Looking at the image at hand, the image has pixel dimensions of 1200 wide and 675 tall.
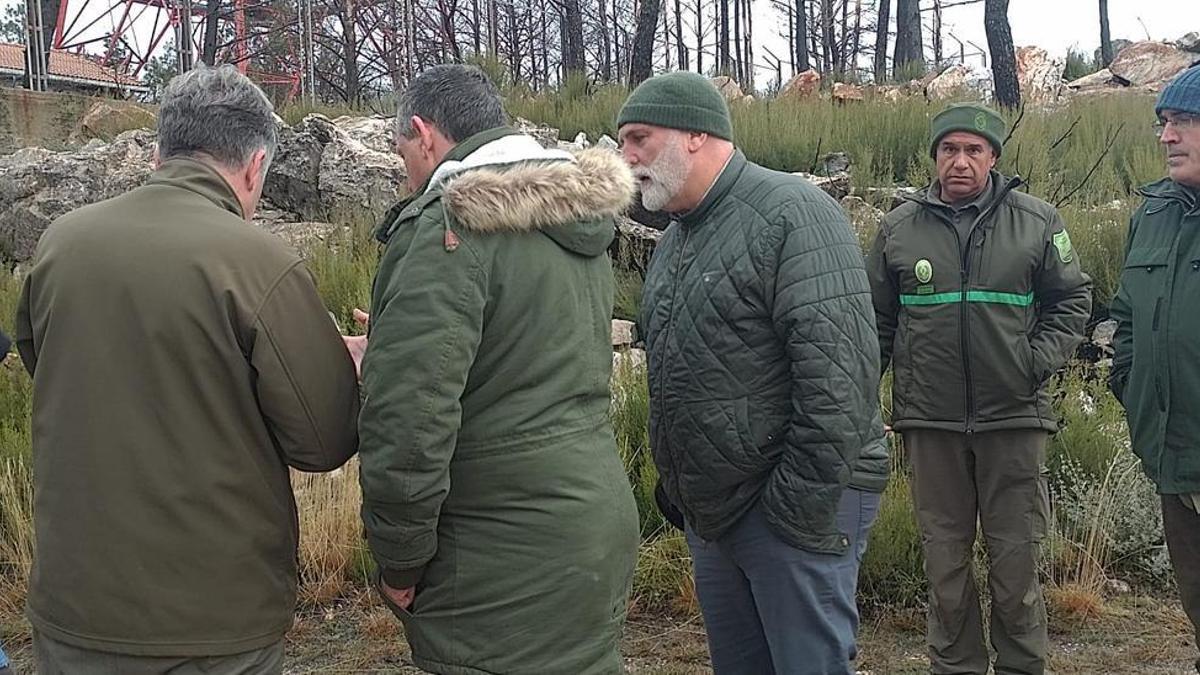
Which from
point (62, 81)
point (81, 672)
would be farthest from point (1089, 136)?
point (62, 81)

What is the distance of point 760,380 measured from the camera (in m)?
2.60

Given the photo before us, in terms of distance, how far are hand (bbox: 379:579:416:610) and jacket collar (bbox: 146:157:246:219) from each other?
84 cm

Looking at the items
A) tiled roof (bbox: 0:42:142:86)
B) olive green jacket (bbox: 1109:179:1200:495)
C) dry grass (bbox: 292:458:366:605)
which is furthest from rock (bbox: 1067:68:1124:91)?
dry grass (bbox: 292:458:366:605)

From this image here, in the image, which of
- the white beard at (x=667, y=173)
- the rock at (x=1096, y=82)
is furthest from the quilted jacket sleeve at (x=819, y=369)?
the rock at (x=1096, y=82)

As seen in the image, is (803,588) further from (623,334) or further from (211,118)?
(623,334)

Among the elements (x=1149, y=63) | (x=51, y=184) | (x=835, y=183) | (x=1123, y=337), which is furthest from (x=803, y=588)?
(x=1149, y=63)

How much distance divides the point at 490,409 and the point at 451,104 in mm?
→ 665

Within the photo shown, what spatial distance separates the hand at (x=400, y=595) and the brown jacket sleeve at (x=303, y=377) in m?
0.27

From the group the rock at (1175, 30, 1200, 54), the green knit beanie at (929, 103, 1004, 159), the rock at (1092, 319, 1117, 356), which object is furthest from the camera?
the rock at (1175, 30, 1200, 54)

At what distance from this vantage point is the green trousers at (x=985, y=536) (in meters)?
3.62

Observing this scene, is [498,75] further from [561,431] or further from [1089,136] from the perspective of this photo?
[561,431]

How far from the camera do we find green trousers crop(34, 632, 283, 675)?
2.08 meters

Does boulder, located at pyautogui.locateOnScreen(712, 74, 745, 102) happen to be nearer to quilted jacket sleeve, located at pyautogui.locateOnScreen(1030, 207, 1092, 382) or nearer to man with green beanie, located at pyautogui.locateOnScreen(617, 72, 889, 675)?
quilted jacket sleeve, located at pyautogui.locateOnScreen(1030, 207, 1092, 382)

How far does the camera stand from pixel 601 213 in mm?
2311
